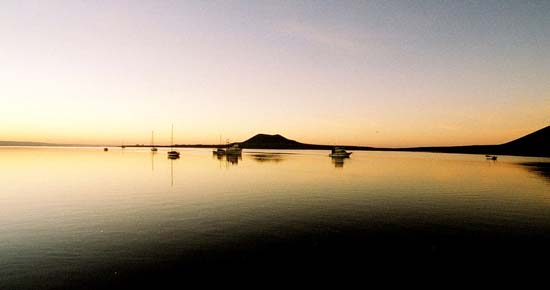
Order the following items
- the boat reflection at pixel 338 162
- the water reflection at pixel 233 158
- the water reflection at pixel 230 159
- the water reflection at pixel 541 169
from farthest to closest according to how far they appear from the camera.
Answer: the water reflection at pixel 233 158, the water reflection at pixel 230 159, the boat reflection at pixel 338 162, the water reflection at pixel 541 169

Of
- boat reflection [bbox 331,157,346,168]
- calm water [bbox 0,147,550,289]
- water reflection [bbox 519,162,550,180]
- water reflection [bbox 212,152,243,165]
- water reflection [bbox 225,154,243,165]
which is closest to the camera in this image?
calm water [bbox 0,147,550,289]

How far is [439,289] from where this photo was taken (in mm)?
14242

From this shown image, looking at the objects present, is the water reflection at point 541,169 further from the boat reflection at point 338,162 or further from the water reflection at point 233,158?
the water reflection at point 233,158

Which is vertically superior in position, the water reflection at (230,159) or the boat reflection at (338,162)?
the water reflection at (230,159)

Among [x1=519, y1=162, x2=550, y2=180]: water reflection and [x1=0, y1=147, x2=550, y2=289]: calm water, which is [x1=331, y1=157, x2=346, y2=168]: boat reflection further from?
[x1=0, y1=147, x2=550, y2=289]: calm water

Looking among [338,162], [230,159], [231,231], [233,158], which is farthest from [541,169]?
[233,158]

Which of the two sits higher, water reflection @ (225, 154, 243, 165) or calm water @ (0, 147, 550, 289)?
water reflection @ (225, 154, 243, 165)

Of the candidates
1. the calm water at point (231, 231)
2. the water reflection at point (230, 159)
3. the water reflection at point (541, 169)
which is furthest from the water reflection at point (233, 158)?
the water reflection at point (541, 169)

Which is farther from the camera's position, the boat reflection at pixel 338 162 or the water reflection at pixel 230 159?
the water reflection at pixel 230 159

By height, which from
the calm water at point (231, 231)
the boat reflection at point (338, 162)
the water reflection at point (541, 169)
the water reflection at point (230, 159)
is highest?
the water reflection at point (230, 159)

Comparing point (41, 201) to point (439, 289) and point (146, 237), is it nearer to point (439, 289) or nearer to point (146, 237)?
point (146, 237)

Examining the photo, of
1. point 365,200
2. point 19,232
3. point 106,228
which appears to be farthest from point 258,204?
point 19,232

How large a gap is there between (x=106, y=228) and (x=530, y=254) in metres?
27.6

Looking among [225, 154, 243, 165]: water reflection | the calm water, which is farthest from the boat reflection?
the calm water
